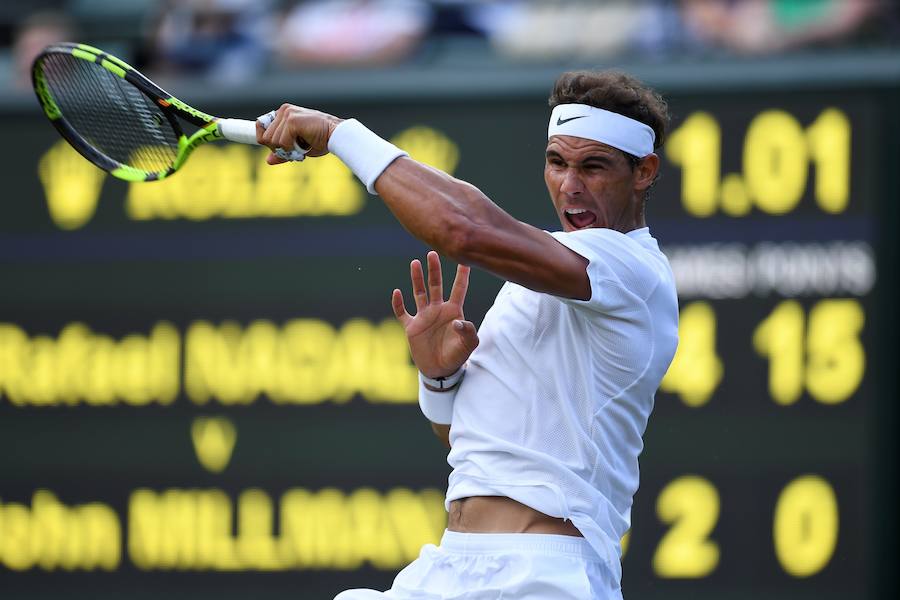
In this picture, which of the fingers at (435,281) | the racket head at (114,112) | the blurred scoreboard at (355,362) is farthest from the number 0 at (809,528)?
the racket head at (114,112)

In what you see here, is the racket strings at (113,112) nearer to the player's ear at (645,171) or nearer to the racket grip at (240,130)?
the racket grip at (240,130)

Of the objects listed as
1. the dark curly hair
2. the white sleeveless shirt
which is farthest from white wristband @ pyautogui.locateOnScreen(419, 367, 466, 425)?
the dark curly hair

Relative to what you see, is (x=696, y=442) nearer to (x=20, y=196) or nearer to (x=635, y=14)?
(x=635, y=14)

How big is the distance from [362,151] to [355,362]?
2739mm

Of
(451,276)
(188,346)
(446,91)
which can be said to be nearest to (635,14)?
(446,91)

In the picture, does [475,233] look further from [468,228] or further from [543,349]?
[543,349]

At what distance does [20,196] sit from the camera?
6055 millimetres

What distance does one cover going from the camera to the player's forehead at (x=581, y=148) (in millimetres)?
3377

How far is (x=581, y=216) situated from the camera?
3.37 m

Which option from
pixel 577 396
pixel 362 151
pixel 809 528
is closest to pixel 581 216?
pixel 577 396

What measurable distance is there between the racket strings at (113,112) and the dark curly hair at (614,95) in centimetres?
100

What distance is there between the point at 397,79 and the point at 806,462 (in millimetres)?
2022

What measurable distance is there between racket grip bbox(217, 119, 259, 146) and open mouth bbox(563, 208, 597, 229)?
680 millimetres

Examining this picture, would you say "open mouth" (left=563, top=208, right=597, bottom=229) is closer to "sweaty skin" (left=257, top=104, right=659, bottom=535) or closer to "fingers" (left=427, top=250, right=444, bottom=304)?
"sweaty skin" (left=257, top=104, right=659, bottom=535)
